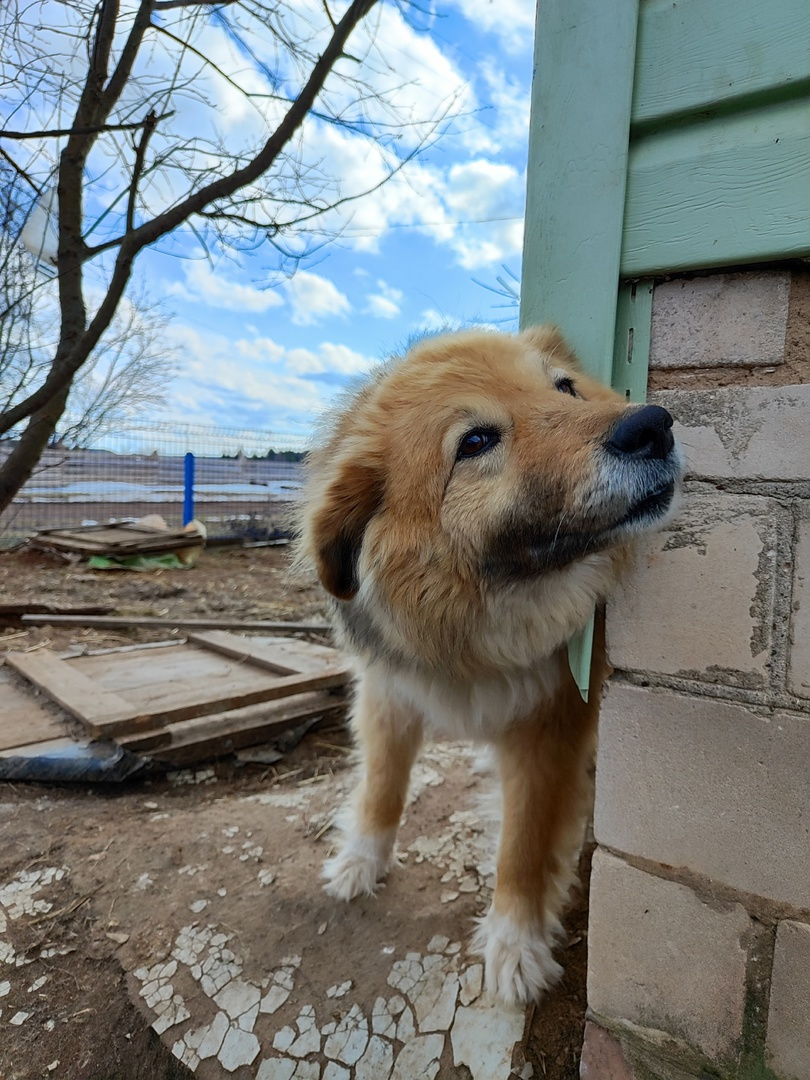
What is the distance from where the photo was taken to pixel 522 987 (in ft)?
5.50

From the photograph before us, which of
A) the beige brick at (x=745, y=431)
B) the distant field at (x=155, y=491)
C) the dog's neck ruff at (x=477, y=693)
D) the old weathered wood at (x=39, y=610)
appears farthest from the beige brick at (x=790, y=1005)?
the distant field at (x=155, y=491)

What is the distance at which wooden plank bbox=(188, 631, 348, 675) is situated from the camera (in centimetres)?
396

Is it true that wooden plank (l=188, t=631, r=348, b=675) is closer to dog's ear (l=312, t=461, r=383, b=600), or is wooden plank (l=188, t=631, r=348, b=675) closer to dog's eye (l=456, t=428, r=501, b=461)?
dog's ear (l=312, t=461, r=383, b=600)

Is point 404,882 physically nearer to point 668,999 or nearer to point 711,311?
point 668,999

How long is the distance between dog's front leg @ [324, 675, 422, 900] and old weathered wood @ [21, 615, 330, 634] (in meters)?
2.78

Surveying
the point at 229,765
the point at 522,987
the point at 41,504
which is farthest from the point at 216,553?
the point at 522,987

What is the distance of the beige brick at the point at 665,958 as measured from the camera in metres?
1.29

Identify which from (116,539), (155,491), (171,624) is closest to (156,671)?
(171,624)

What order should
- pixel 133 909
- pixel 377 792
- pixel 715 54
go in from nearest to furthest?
pixel 715 54 < pixel 133 909 < pixel 377 792

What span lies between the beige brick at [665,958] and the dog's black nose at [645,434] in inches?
37.1

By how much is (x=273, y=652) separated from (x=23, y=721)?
61.5 inches

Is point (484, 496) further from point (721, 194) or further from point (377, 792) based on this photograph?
point (377, 792)

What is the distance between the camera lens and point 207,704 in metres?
3.26

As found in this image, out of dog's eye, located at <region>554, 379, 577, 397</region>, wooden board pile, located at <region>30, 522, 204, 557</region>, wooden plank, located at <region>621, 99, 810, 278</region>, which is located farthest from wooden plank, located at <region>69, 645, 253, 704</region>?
wooden board pile, located at <region>30, 522, 204, 557</region>
